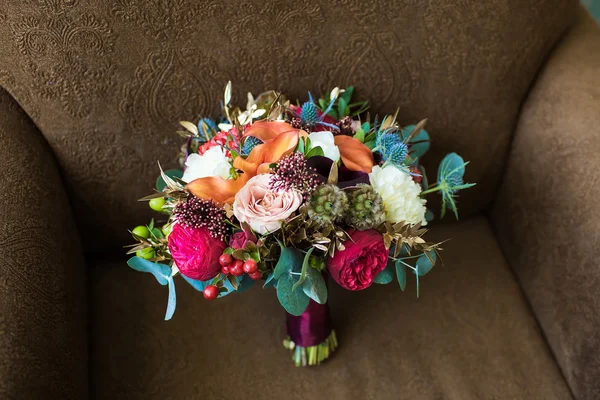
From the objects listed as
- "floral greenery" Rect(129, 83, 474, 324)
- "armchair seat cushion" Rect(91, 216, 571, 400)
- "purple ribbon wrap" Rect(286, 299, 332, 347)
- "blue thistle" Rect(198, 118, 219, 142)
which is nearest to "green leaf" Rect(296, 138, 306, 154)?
"floral greenery" Rect(129, 83, 474, 324)

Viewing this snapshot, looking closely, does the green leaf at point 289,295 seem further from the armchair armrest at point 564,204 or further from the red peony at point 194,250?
the armchair armrest at point 564,204

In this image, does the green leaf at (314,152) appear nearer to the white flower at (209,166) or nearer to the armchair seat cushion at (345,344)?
the white flower at (209,166)

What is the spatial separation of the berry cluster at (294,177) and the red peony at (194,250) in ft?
0.37

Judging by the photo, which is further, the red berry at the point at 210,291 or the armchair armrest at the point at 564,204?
the armchair armrest at the point at 564,204

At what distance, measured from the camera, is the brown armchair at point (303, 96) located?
0.88m

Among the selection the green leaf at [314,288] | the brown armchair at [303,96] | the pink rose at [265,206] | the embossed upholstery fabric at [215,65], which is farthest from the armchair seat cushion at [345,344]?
the pink rose at [265,206]

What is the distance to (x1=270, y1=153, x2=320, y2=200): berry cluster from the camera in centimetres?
65

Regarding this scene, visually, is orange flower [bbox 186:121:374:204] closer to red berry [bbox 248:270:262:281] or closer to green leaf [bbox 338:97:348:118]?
red berry [bbox 248:270:262:281]

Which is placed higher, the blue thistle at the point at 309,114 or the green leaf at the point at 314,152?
the blue thistle at the point at 309,114

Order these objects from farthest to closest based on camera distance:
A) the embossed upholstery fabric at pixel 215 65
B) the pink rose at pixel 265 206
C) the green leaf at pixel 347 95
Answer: the green leaf at pixel 347 95, the embossed upholstery fabric at pixel 215 65, the pink rose at pixel 265 206

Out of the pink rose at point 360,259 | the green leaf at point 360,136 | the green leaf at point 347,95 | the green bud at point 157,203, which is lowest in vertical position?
the pink rose at point 360,259

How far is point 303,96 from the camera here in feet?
3.26

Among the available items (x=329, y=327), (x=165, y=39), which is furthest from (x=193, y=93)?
(x=329, y=327)

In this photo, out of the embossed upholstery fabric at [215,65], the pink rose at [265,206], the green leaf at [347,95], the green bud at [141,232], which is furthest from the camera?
the green leaf at [347,95]
